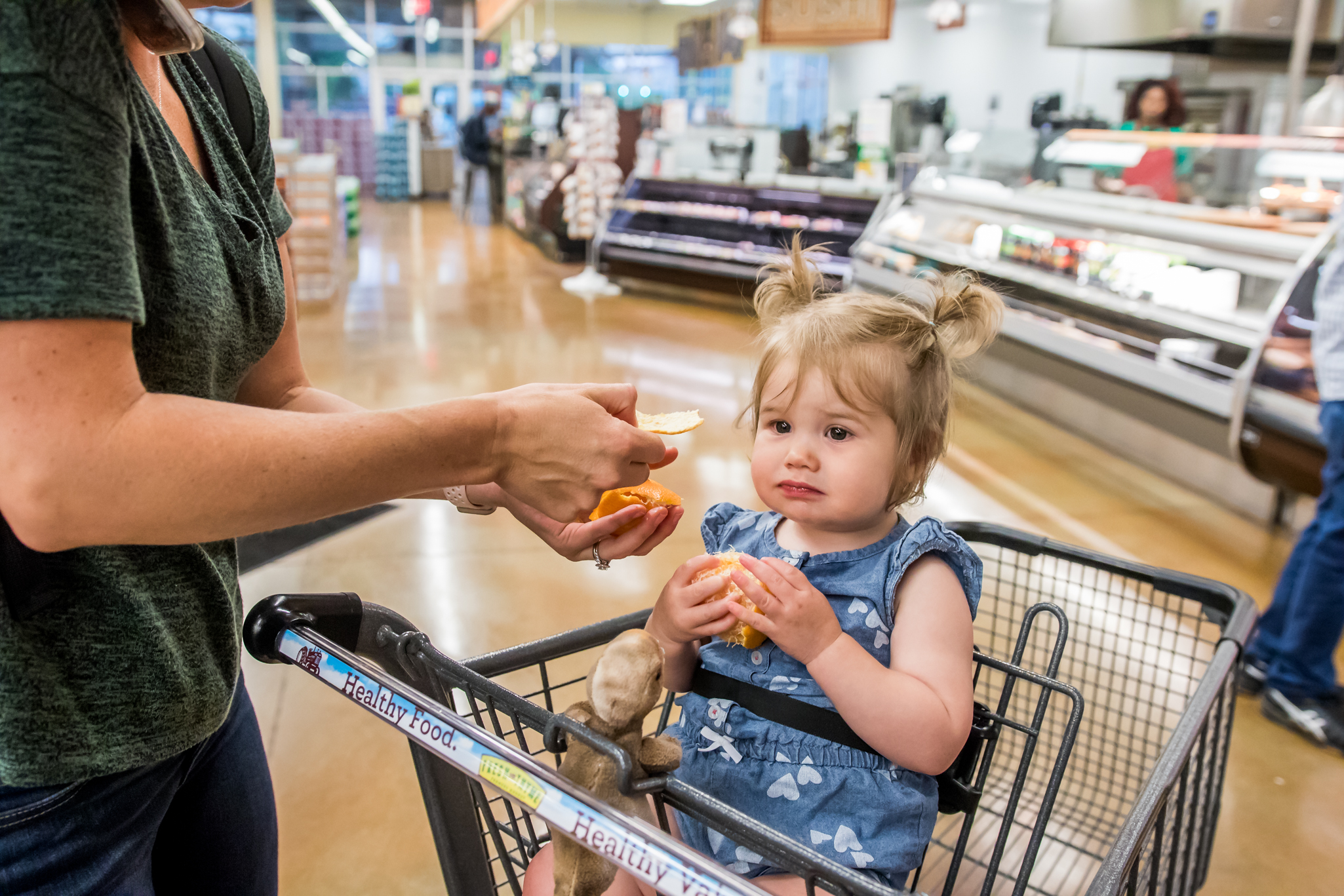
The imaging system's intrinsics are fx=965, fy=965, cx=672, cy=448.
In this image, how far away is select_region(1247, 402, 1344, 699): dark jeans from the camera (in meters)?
2.68

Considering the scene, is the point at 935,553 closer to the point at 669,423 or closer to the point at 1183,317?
the point at 669,423

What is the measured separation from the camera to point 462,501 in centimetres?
121

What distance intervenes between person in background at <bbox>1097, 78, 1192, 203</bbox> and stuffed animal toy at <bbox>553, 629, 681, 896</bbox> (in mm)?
4814

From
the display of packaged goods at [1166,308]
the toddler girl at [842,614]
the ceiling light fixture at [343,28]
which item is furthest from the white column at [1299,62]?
the ceiling light fixture at [343,28]

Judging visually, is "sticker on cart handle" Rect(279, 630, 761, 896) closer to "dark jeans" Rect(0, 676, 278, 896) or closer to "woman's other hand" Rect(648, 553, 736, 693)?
"dark jeans" Rect(0, 676, 278, 896)

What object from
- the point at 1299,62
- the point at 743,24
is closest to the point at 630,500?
the point at 1299,62

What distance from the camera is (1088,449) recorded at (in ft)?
16.3

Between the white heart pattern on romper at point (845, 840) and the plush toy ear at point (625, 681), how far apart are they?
0.52 metres

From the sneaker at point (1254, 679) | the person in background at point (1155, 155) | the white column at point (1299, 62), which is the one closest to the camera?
the sneaker at point (1254, 679)

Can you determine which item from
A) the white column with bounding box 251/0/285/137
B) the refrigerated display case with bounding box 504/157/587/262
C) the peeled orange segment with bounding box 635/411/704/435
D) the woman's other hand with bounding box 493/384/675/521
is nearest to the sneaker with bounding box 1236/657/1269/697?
the peeled orange segment with bounding box 635/411/704/435

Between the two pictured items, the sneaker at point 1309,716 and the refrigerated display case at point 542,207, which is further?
the refrigerated display case at point 542,207

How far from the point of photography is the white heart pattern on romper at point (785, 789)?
4.00 ft

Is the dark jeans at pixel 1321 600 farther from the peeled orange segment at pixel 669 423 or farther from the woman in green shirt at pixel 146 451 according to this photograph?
the woman in green shirt at pixel 146 451

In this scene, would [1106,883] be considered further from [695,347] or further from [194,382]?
[695,347]
